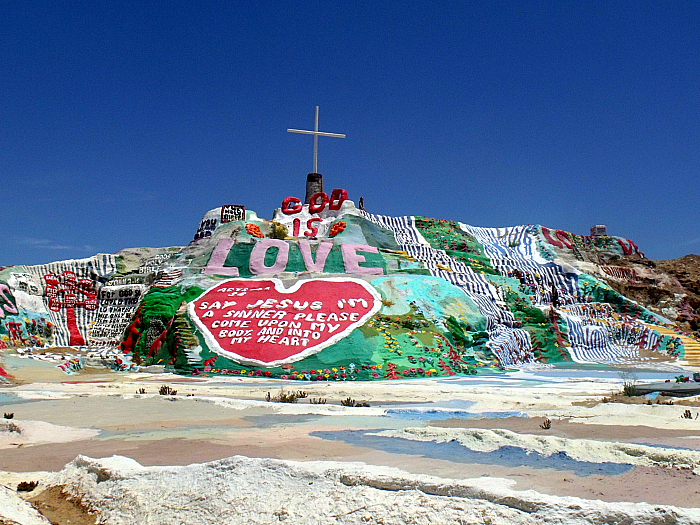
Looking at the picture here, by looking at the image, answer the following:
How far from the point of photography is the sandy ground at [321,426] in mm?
4629

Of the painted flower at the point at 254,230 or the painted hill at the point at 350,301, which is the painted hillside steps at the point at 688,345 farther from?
the painted flower at the point at 254,230

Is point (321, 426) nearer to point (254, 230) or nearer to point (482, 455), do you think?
point (482, 455)

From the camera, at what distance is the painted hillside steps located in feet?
73.7

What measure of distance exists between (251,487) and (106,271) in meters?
28.3

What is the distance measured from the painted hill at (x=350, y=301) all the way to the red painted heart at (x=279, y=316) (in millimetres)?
53

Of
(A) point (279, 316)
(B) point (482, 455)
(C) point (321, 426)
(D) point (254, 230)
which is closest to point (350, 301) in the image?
(A) point (279, 316)

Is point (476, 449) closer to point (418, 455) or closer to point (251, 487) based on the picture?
point (418, 455)

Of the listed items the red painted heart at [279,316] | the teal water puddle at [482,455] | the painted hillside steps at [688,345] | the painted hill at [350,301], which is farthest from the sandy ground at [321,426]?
the painted hillside steps at [688,345]

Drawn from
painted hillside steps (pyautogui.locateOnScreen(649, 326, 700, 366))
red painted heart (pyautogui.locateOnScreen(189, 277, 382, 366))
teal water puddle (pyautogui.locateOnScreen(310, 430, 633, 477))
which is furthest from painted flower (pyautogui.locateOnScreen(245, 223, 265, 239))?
teal water puddle (pyautogui.locateOnScreen(310, 430, 633, 477))

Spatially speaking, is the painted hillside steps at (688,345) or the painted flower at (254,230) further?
the painted flower at (254,230)

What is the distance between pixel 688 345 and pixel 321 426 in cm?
2111

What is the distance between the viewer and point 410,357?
1659cm

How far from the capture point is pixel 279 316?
1798 centimetres

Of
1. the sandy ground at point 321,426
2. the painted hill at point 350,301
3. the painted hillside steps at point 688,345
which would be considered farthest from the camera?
the painted hillside steps at point 688,345
